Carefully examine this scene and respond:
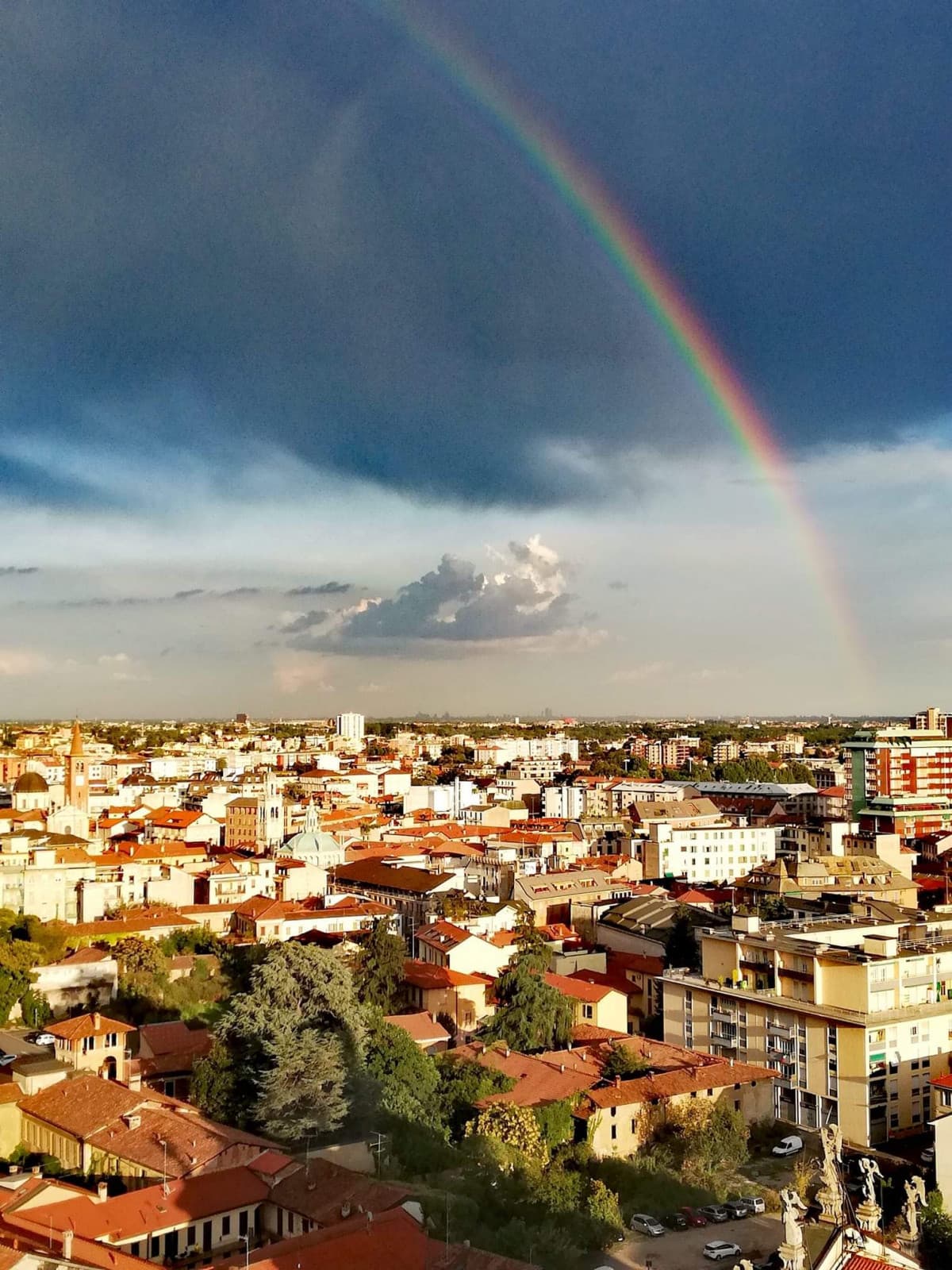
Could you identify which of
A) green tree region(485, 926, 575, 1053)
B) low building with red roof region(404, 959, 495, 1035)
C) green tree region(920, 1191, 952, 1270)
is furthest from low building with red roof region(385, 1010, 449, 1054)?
green tree region(920, 1191, 952, 1270)

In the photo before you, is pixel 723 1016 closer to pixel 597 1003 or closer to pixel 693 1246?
pixel 597 1003

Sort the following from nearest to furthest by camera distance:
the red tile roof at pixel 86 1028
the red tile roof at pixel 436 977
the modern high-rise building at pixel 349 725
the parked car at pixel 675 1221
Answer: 1. the parked car at pixel 675 1221
2. the red tile roof at pixel 86 1028
3. the red tile roof at pixel 436 977
4. the modern high-rise building at pixel 349 725

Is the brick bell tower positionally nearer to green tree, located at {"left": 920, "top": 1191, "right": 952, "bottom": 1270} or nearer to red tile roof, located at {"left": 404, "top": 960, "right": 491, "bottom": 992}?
red tile roof, located at {"left": 404, "top": 960, "right": 491, "bottom": 992}

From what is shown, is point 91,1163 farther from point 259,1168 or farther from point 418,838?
point 418,838

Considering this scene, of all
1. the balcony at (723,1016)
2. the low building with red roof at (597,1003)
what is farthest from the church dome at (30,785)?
the balcony at (723,1016)

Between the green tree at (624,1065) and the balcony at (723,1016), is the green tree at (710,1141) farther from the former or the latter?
the balcony at (723,1016)

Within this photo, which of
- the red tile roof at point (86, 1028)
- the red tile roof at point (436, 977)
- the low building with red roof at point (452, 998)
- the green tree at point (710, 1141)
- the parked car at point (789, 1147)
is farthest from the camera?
the red tile roof at point (436, 977)
